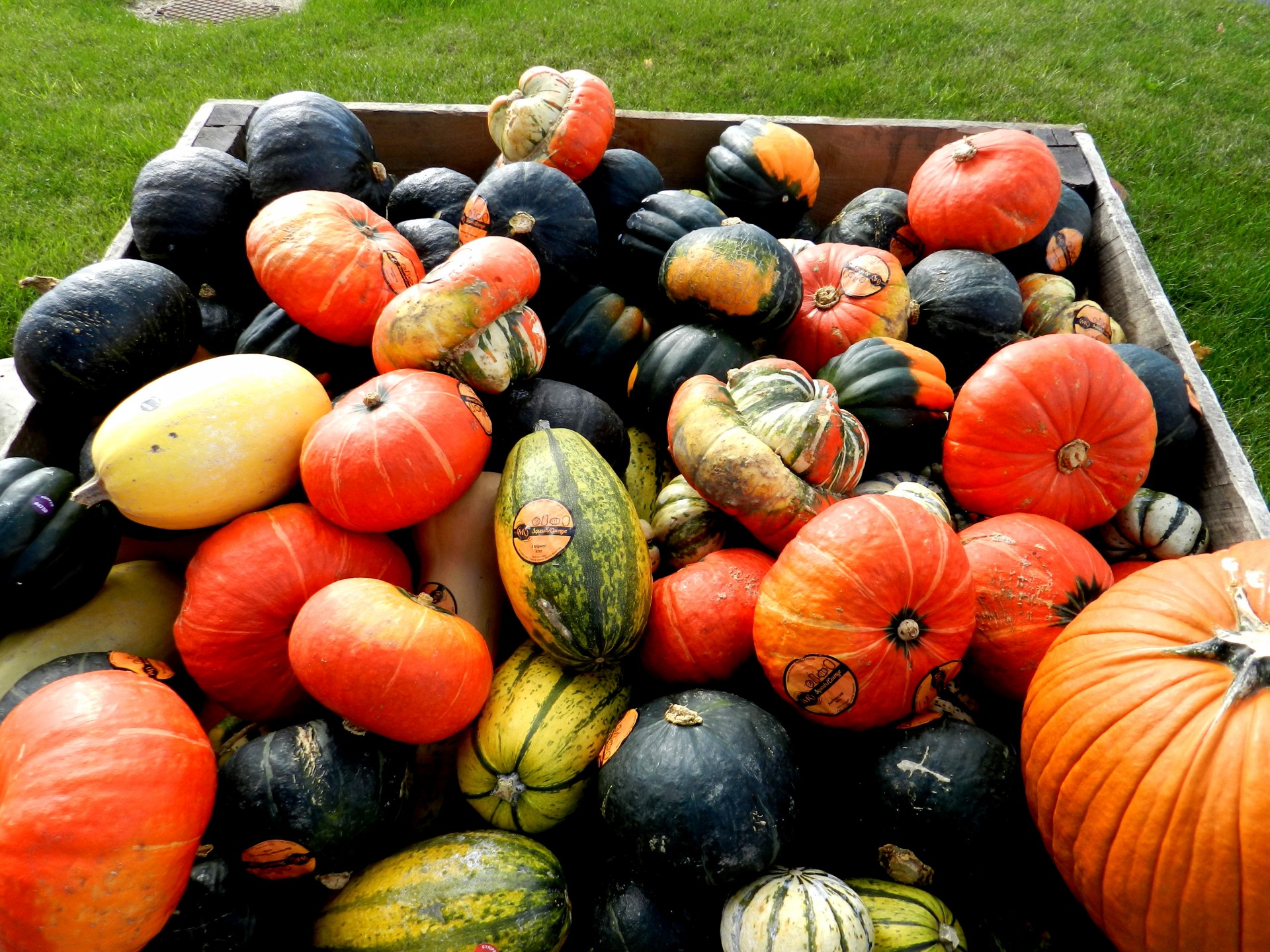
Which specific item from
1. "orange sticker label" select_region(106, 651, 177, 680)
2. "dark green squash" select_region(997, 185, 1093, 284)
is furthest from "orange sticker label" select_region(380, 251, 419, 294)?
"dark green squash" select_region(997, 185, 1093, 284)

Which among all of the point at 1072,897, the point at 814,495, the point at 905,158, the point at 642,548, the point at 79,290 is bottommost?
the point at 1072,897

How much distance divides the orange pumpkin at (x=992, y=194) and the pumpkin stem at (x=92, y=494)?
2882mm

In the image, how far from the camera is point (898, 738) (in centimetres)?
181

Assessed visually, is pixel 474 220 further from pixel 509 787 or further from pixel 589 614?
pixel 509 787

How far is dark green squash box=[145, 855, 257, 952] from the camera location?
1.56 m

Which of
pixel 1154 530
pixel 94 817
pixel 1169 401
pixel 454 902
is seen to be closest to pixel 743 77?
pixel 1169 401

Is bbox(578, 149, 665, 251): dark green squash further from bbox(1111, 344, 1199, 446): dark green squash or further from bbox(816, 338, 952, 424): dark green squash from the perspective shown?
bbox(1111, 344, 1199, 446): dark green squash

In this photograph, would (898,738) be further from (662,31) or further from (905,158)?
(662,31)

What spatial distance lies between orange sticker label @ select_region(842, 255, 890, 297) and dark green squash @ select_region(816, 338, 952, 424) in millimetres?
291

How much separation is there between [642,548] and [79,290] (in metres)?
1.77

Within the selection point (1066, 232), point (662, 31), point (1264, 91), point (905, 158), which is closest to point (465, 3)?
point (662, 31)

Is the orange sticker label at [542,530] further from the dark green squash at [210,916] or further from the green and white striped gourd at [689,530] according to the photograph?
the dark green squash at [210,916]

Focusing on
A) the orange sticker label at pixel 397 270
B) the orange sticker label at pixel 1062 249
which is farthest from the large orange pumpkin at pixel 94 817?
the orange sticker label at pixel 1062 249

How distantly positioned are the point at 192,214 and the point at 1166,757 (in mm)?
3191
